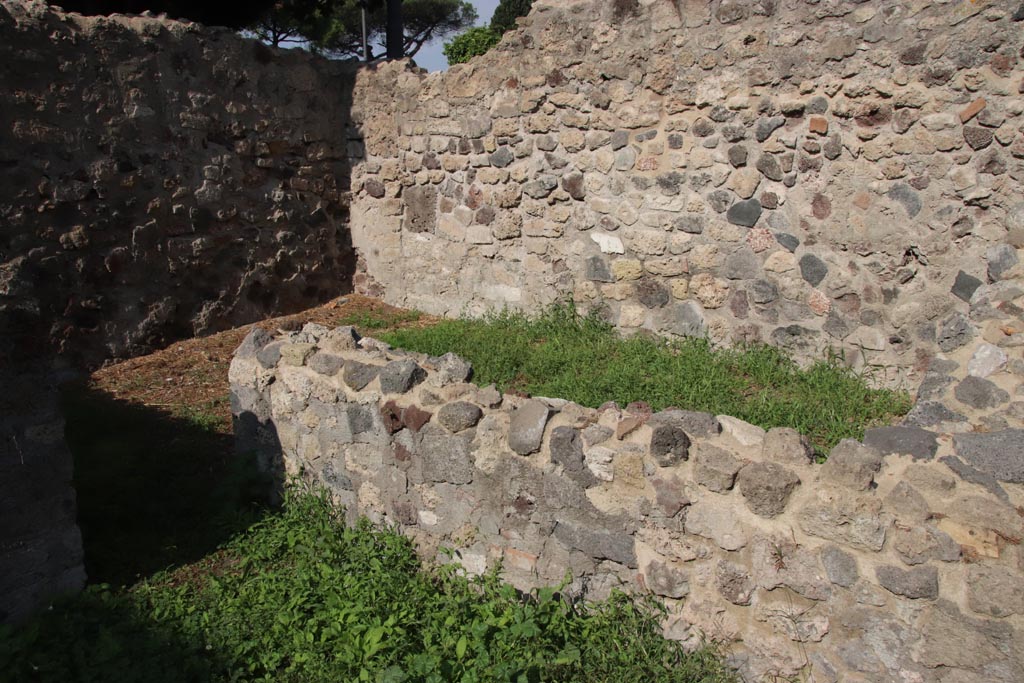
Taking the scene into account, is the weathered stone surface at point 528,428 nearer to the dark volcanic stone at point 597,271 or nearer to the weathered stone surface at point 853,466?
the weathered stone surface at point 853,466

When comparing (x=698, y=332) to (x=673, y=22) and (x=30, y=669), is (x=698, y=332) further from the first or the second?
(x=30, y=669)

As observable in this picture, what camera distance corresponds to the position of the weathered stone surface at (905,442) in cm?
267

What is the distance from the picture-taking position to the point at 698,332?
5680 mm

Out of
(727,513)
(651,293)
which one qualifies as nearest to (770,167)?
(651,293)

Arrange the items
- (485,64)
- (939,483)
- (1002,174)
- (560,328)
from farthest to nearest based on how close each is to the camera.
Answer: (485,64) < (560,328) < (1002,174) < (939,483)

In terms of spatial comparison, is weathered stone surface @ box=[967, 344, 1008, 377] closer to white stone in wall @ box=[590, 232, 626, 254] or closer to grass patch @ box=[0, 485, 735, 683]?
grass patch @ box=[0, 485, 735, 683]

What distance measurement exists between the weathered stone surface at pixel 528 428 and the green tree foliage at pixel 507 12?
17.5 meters

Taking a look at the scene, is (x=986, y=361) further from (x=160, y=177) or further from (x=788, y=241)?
(x=160, y=177)

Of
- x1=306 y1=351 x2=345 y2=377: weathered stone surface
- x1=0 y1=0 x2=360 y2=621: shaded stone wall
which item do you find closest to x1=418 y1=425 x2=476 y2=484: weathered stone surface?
x1=306 y1=351 x2=345 y2=377: weathered stone surface

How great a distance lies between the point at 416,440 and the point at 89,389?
3270mm

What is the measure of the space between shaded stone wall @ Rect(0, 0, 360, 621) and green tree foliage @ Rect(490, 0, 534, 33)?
13016 millimetres

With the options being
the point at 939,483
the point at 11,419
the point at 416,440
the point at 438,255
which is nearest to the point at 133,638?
the point at 11,419

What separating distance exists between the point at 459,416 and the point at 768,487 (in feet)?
4.15

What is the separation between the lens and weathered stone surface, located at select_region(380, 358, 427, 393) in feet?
11.9
